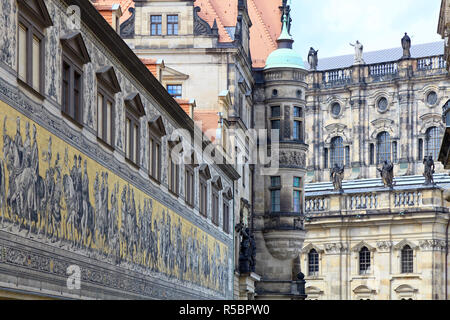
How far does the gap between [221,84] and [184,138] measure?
43.1 ft

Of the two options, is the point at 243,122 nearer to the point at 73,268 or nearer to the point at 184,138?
the point at 184,138

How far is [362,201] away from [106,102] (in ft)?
153

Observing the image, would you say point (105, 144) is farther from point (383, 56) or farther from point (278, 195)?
point (383, 56)

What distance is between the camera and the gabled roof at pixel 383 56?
267 ft

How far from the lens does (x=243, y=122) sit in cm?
5075

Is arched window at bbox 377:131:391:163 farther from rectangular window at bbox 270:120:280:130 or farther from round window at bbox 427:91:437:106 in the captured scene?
rectangular window at bbox 270:120:280:130

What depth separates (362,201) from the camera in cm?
7019

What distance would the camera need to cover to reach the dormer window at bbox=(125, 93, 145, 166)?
2716 centimetres

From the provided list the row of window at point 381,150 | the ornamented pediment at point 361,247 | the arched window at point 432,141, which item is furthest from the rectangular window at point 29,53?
the arched window at point 432,141

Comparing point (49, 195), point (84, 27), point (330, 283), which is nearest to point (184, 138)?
point (84, 27)

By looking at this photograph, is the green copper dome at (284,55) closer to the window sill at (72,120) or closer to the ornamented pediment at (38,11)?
the window sill at (72,120)

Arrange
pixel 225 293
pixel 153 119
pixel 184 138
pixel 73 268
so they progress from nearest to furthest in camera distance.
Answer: pixel 73 268, pixel 153 119, pixel 184 138, pixel 225 293

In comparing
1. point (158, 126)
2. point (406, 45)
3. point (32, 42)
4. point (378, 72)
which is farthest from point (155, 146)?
point (378, 72)

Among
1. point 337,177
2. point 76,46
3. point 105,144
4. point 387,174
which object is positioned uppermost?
point 337,177
